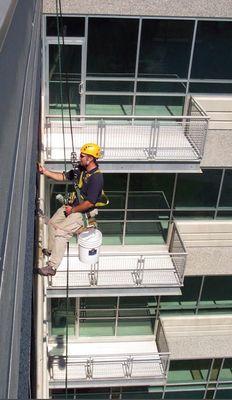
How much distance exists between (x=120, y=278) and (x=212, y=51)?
590cm

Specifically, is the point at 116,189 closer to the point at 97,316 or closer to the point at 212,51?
the point at 97,316

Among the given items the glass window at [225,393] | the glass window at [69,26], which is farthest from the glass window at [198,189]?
the glass window at [225,393]

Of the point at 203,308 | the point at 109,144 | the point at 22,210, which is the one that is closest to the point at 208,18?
the point at 109,144

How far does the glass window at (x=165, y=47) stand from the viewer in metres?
11.5

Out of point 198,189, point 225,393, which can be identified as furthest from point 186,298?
point 225,393

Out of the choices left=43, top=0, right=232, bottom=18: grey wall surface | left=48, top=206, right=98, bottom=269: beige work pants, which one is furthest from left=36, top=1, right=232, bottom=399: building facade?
left=48, top=206, right=98, bottom=269: beige work pants

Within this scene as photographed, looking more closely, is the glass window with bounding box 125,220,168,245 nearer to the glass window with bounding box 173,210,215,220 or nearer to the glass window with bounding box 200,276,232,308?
the glass window with bounding box 173,210,215,220

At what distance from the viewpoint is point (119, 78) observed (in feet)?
39.1

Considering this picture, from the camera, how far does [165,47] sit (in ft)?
38.1

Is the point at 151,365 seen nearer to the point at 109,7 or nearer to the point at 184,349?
the point at 184,349

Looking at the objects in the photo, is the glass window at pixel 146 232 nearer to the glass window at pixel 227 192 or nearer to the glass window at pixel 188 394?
the glass window at pixel 227 192

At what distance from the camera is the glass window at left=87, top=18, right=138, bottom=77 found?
11.3m

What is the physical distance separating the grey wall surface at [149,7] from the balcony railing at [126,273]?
5.19m

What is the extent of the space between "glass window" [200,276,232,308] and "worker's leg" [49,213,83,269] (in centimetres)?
623
